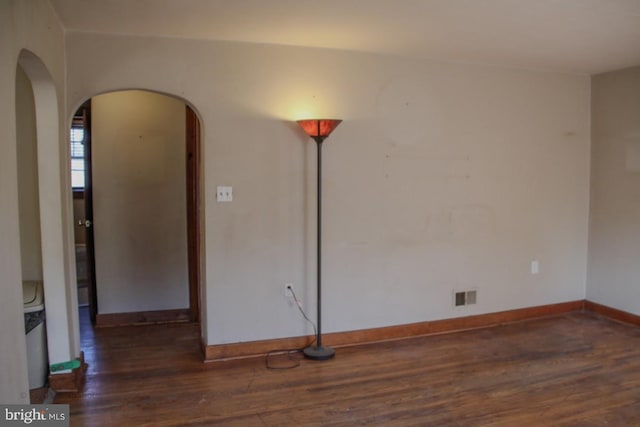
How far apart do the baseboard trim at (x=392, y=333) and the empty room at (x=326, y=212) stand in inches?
0.6

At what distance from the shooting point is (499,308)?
14.5 feet

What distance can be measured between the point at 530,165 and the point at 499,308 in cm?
132

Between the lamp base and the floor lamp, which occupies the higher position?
the floor lamp

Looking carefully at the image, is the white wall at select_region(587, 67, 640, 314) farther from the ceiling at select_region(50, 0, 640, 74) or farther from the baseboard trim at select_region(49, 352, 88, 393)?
the baseboard trim at select_region(49, 352, 88, 393)

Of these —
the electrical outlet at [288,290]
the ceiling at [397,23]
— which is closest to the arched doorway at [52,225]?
the ceiling at [397,23]

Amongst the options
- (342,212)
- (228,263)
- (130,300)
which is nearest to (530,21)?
(342,212)

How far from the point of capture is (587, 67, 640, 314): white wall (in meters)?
4.35

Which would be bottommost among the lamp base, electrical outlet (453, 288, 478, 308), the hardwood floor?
the hardwood floor

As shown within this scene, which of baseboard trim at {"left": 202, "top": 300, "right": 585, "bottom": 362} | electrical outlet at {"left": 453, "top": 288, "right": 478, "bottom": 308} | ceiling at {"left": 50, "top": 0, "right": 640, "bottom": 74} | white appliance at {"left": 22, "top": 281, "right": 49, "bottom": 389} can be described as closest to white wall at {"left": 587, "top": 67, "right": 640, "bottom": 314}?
baseboard trim at {"left": 202, "top": 300, "right": 585, "bottom": 362}

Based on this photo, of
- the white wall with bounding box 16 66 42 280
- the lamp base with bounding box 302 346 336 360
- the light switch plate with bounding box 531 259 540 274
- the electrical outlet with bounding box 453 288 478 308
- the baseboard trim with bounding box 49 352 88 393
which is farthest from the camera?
the light switch plate with bounding box 531 259 540 274

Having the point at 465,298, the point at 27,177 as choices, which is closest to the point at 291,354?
the point at 465,298

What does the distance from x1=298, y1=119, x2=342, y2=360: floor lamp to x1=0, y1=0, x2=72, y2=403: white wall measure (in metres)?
1.57

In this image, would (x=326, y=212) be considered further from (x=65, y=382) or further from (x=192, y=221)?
(x=65, y=382)

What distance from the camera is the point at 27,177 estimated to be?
10.5 ft
